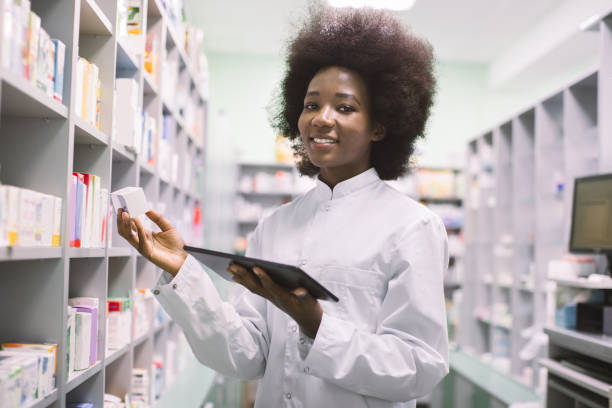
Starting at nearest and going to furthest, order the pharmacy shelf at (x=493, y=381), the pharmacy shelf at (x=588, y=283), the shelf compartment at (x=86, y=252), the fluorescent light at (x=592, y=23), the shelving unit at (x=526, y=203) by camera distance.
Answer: the shelf compartment at (x=86, y=252) < the pharmacy shelf at (x=588, y=283) < the fluorescent light at (x=592, y=23) < the pharmacy shelf at (x=493, y=381) < the shelving unit at (x=526, y=203)

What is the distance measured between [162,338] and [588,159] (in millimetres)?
3175

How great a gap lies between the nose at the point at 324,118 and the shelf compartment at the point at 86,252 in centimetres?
83

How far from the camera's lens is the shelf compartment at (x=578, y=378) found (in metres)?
2.21

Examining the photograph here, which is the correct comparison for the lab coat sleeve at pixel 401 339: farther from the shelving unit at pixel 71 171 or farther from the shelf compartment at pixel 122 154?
the shelf compartment at pixel 122 154

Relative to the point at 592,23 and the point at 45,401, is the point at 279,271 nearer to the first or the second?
the point at 45,401

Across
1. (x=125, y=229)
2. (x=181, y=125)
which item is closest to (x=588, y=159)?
(x=181, y=125)

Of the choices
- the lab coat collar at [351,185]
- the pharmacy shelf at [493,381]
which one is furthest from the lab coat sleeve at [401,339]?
the pharmacy shelf at [493,381]

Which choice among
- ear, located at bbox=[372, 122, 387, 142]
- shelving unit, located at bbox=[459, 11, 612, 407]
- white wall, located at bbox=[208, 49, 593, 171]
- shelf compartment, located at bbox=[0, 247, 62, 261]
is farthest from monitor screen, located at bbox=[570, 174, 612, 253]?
white wall, located at bbox=[208, 49, 593, 171]

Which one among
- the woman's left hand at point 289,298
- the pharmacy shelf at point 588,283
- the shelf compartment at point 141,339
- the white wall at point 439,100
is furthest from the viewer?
the white wall at point 439,100

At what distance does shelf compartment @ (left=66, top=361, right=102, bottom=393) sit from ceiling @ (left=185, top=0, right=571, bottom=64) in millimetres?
4257

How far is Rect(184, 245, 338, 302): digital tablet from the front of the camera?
43.6 inches

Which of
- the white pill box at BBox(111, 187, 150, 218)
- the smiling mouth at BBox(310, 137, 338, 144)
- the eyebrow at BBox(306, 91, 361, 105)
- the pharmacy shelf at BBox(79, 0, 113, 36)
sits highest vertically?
the pharmacy shelf at BBox(79, 0, 113, 36)

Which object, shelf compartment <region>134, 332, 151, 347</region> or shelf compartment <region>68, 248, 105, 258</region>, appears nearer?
shelf compartment <region>68, 248, 105, 258</region>

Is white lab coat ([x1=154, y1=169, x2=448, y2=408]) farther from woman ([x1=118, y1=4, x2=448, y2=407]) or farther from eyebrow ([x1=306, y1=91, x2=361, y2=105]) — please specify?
eyebrow ([x1=306, y1=91, x2=361, y2=105])
